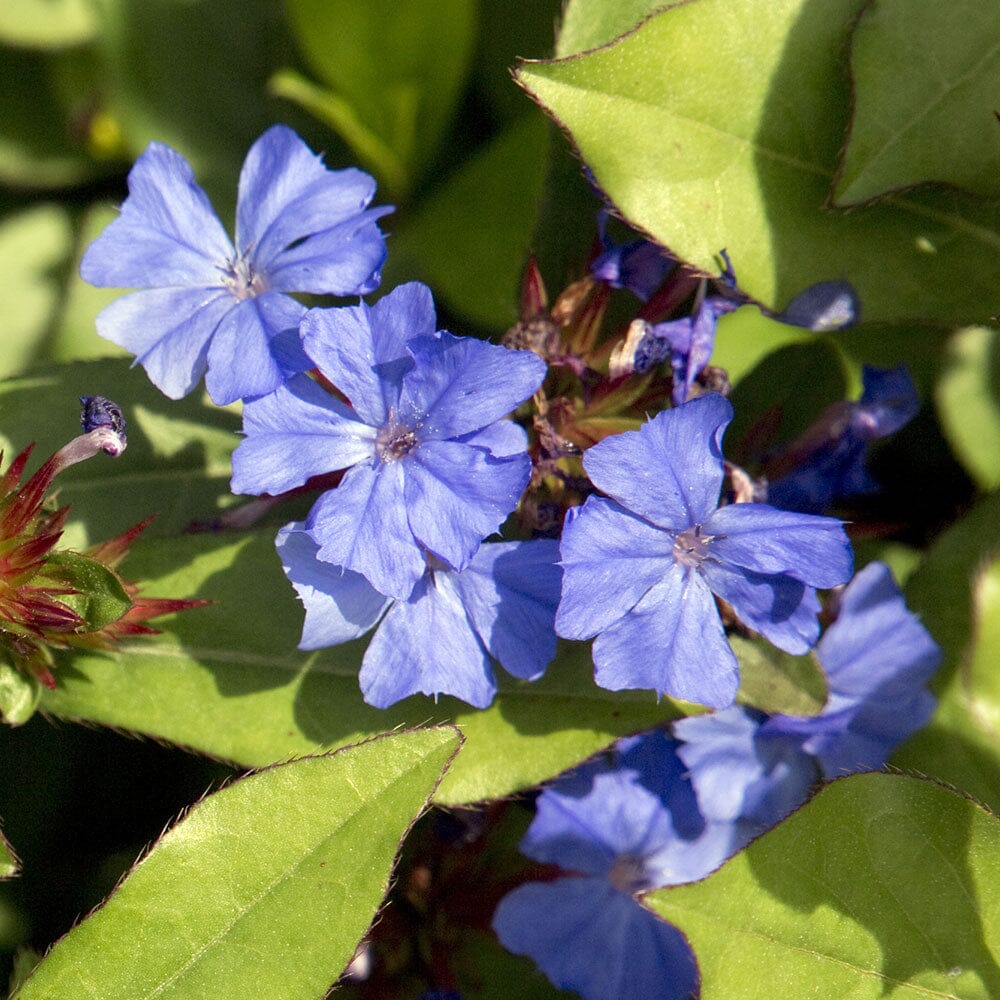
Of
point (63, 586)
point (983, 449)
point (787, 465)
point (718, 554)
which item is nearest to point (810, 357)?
point (787, 465)

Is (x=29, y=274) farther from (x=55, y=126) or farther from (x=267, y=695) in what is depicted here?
(x=267, y=695)

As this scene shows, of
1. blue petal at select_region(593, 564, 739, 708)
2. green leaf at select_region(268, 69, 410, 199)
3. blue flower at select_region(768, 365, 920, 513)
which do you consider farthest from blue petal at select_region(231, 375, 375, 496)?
green leaf at select_region(268, 69, 410, 199)

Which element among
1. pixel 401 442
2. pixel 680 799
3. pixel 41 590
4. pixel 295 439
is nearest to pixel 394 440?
pixel 401 442

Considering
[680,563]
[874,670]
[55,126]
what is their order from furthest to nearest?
1. [55,126]
2. [874,670]
3. [680,563]

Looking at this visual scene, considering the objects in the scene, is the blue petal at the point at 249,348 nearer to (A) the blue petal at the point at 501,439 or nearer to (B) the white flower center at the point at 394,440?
(B) the white flower center at the point at 394,440

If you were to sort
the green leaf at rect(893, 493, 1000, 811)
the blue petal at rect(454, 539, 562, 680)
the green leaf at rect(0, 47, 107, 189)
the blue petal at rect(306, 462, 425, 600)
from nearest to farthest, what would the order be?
the blue petal at rect(306, 462, 425, 600) < the blue petal at rect(454, 539, 562, 680) < the green leaf at rect(893, 493, 1000, 811) < the green leaf at rect(0, 47, 107, 189)

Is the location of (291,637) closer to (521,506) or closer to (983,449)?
(521,506)

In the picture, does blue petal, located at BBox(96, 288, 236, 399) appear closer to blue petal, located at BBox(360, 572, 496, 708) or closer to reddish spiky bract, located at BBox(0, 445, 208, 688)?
reddish spiky bract, located at BBox(0, 445, 208, 688)
